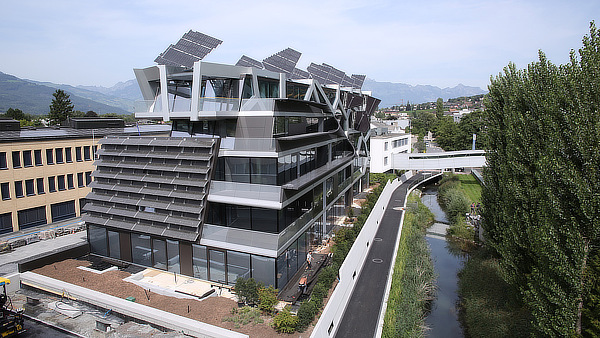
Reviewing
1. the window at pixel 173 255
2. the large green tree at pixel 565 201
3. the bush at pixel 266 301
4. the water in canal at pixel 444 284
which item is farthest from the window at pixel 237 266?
the large green tree at pixel 565 201

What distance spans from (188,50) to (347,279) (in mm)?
18435

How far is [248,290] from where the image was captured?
19016 mm

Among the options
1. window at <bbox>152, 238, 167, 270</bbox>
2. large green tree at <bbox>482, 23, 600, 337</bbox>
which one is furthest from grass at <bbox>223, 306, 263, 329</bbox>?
large green tree at <bbox>482, 23, 600, 337</bbox>

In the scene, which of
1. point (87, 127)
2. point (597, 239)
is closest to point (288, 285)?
point (597, 239)

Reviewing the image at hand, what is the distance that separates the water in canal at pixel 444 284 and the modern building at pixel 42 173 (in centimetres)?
2954

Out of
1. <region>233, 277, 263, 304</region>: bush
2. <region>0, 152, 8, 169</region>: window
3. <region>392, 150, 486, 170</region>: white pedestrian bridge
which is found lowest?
<region>233, 277, 263, 304</region>: bush

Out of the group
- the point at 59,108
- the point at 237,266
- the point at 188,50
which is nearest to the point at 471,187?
the point at 237,266

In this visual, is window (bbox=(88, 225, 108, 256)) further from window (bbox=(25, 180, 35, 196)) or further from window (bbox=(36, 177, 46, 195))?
window (bbox=(36, 177, 46, 195))

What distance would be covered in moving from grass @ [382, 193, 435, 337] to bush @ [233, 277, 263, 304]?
22.5 feet

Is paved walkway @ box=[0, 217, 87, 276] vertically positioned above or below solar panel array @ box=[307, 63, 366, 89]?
below

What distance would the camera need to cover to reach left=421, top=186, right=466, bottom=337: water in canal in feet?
75.0

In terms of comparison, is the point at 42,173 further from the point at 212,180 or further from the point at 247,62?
the point at 247,62

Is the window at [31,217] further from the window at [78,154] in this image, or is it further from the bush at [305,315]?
the bush at [305,315]

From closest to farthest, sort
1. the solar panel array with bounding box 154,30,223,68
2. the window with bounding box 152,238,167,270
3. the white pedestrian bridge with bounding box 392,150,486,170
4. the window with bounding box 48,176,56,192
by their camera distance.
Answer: the window with bounding box 152,238,167,270 → the solar panel array with bounding box 154,30,223,68 → the window with bounding box 48,176,56,192 → the white pedestrian bridge with bounding box 392,150,486,170
